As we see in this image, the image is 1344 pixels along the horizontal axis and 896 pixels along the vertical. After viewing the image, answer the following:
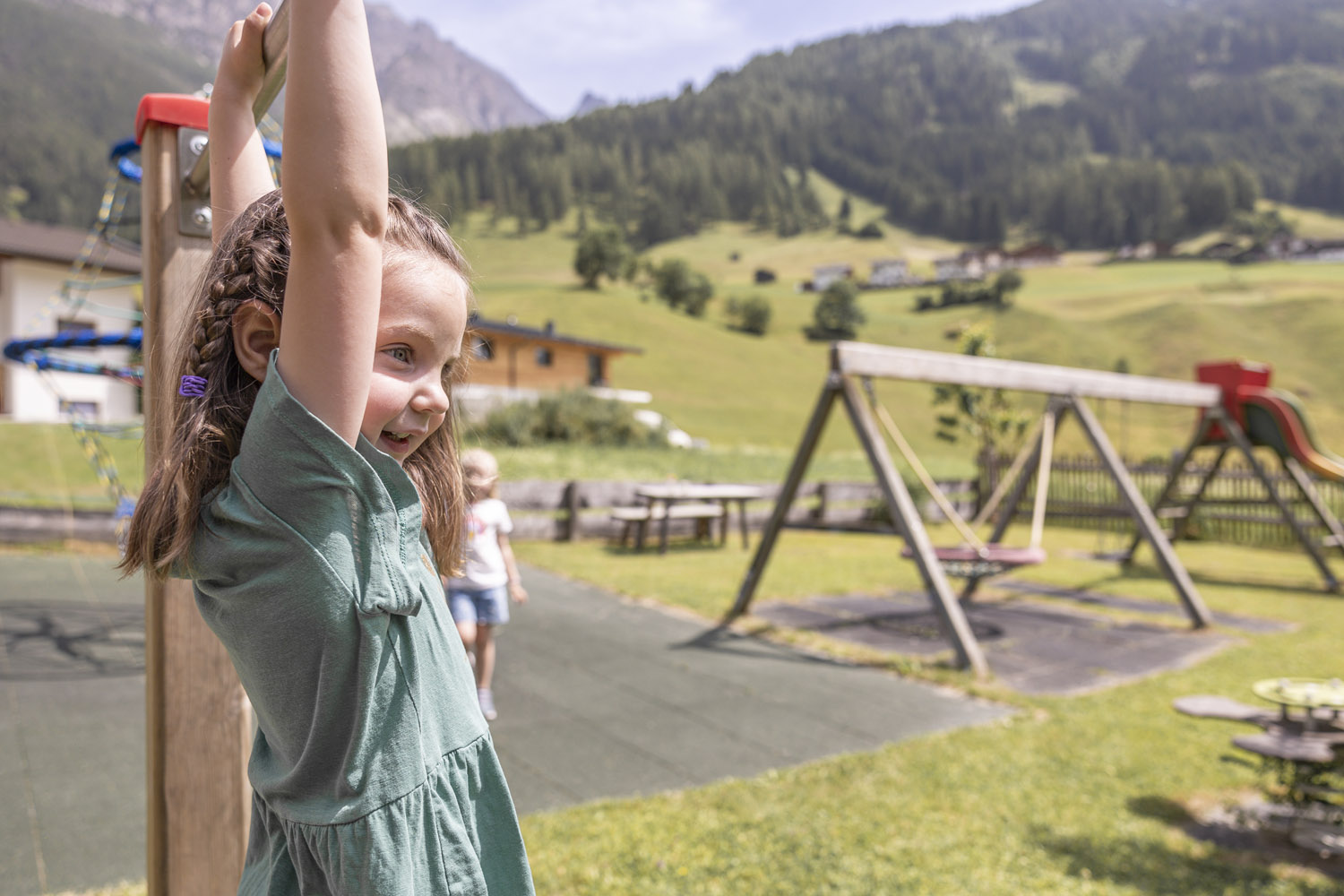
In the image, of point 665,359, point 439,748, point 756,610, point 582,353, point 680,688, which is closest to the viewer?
point 439,748

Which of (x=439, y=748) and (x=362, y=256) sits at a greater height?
(x=362, y=256)

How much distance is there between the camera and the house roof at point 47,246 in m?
25.8

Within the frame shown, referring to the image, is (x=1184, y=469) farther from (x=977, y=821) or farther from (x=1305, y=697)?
(x=977, y=821)

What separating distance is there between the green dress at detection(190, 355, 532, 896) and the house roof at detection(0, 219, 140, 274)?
25.8m

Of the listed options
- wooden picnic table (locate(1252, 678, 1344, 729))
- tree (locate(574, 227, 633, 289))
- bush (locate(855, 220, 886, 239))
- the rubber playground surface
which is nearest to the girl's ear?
the rubber playground surface

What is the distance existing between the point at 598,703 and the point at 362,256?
519 cm

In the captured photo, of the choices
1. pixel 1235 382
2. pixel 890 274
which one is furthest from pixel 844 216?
pixel 1235 382

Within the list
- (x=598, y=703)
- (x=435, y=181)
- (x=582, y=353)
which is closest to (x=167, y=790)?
(x=598, y=703)

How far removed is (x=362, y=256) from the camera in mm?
891

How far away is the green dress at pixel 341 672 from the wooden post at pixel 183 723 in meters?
0.86

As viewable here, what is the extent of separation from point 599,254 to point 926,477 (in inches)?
2818

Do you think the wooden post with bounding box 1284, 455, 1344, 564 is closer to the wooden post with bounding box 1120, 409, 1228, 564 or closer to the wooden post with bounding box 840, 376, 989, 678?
the wooden post with bounding box 1120, 409, 1228, 564

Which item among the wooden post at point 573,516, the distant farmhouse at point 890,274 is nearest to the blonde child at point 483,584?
the wooden post at point 573,516

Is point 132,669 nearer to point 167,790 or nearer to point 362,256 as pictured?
point 167,790
